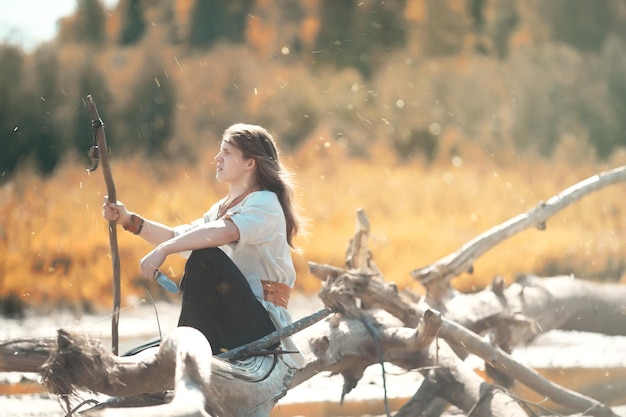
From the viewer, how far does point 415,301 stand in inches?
251

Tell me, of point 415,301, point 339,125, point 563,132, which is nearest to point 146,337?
point 415,301

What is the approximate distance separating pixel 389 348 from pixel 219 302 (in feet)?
4.47

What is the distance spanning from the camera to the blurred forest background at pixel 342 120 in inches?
430

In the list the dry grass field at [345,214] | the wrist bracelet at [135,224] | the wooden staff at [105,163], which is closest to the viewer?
the wooden staff at [105,163]

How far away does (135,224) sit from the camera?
486 cm

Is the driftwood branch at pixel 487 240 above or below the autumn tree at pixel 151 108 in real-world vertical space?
below

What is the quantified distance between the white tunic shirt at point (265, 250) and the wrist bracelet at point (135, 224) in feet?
1.31

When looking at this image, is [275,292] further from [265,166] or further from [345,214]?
[345,214]

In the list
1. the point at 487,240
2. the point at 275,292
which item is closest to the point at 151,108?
the point at 487,240

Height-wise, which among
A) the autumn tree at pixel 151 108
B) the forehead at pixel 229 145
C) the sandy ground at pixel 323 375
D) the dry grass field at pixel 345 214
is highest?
the autumn tree at pixel 151 108

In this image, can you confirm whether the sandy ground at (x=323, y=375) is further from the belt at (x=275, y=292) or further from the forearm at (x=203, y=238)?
the belt at (x=275, y=292)

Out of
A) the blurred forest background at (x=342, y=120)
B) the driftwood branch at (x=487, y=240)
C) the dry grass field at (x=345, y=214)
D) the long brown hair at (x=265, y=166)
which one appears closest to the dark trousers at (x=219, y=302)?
the long brown hair at (x=265, y=166)

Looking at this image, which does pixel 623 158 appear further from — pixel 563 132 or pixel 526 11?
pixel 526 11

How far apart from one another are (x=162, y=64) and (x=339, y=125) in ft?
6.18
